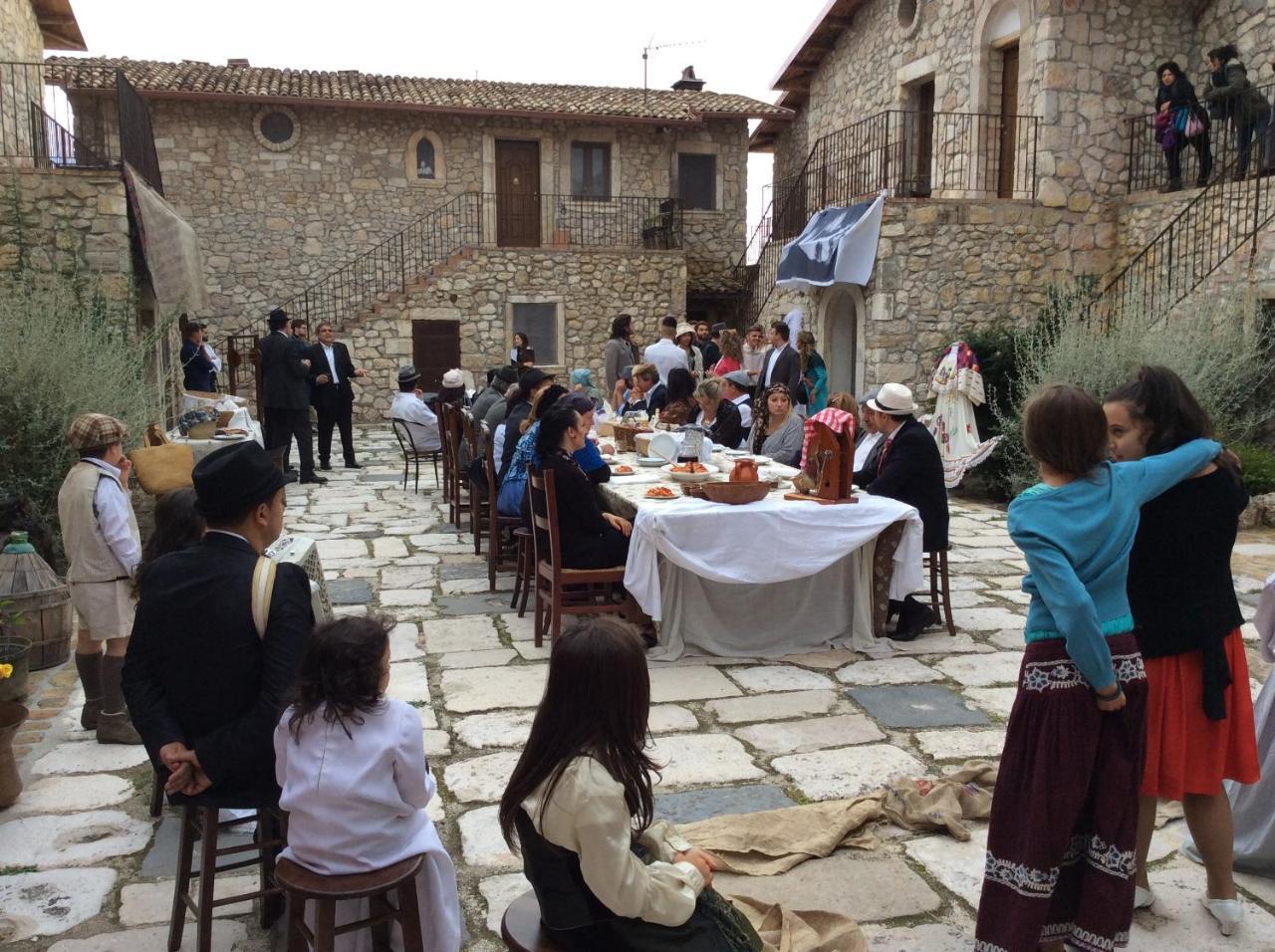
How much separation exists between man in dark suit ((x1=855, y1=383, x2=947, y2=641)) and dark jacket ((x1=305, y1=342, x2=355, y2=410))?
7.75m

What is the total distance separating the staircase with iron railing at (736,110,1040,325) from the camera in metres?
13.3

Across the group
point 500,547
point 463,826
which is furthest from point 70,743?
point 500,547

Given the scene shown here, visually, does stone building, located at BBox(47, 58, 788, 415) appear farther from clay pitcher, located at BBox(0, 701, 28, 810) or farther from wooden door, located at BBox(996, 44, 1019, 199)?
clay pitcher, located at BBox(0, 701, 28, 810)

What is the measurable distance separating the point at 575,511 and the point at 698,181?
17869mm

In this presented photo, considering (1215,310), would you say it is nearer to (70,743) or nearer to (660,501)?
(660,501)

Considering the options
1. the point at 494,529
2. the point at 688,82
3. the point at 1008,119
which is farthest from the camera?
the point at 688,82

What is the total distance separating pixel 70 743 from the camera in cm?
438

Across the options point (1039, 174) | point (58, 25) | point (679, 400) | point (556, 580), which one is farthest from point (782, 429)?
point (58, 25)

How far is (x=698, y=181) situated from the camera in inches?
871

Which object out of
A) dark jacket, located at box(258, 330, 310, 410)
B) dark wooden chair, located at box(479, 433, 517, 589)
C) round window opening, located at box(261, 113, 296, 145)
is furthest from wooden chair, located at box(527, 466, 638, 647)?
round window opening, located at box(261, 113, 296, 145)

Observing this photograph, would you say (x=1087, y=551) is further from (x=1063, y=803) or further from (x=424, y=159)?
(x=424, y=159)

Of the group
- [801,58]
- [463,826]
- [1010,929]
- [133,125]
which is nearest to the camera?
[1010,929]

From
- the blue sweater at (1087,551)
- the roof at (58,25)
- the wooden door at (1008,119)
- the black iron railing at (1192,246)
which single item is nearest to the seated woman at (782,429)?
the black iron railing at (1192,246)

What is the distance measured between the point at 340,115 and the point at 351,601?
15.6 metres
